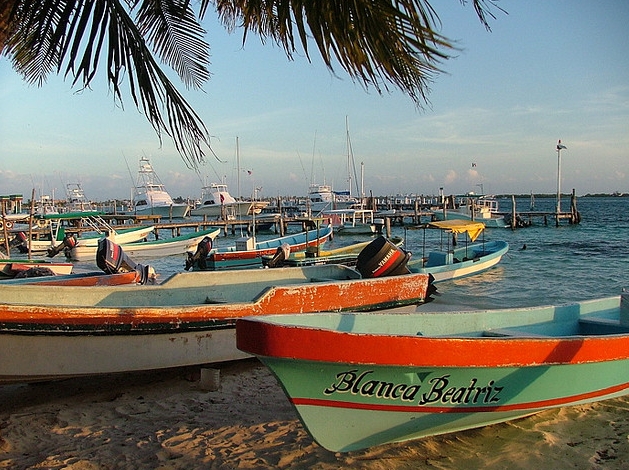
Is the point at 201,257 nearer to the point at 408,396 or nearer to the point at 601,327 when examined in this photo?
the point at 601,327

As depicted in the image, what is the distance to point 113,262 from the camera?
30.6ft

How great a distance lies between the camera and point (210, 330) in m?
6.50

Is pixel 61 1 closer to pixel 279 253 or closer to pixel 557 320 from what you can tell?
pixel 557 320

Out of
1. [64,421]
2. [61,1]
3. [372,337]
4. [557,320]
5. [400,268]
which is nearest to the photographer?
[61,1]

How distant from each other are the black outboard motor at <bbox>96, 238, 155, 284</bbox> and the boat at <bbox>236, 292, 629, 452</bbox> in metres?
5.52

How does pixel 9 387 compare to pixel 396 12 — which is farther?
pixel 9 387

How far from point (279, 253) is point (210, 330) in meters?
7.15

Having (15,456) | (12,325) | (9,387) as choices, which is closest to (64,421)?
(15,456)

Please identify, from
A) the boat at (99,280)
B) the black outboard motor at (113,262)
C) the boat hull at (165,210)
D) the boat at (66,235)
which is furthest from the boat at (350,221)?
the boat at (99,280)

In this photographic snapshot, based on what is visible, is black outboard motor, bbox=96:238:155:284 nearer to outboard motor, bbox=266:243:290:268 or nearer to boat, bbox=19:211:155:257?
outboard motor, bbox=266:243:290:268

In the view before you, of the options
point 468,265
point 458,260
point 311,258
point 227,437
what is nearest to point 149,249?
point 311,258

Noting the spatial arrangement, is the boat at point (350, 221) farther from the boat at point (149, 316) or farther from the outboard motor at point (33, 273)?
the boat at point (149, 316)

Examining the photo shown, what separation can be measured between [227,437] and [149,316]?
184 cm

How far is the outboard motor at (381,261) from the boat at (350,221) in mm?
26455
